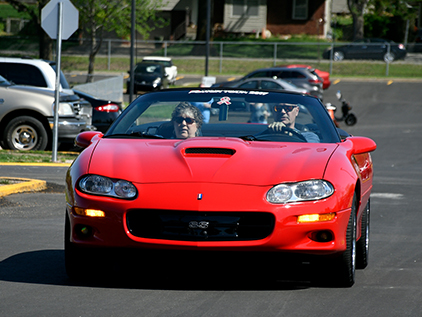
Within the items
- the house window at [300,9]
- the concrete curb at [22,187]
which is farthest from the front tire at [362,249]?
the house window at [300,9]

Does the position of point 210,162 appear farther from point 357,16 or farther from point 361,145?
point 357,16

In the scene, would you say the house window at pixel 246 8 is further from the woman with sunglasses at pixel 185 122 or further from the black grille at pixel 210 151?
the black grille at pixel 210 151

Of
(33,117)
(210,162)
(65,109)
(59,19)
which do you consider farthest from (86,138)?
(33,117)

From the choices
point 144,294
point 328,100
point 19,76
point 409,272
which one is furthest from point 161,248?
point 328,100

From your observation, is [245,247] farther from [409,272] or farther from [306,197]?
[409,272]

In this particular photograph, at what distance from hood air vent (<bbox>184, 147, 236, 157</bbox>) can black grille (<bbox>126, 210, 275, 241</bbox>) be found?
1.74 ft

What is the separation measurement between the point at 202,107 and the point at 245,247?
9.93ft

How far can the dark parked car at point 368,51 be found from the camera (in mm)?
46844

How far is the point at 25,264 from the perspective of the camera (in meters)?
6.12

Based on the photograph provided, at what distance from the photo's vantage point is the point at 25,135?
51.9 feet

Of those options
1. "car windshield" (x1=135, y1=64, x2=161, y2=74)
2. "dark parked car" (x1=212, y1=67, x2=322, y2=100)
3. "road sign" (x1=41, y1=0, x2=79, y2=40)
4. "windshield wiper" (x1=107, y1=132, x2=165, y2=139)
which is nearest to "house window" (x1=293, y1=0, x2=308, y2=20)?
"car windshield" (x1=135, y1=64, x2=161, y2=74)

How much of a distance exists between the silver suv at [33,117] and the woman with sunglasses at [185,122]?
9.50 metres

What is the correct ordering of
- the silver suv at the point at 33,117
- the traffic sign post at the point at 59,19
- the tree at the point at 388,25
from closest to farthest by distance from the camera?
the traffic sign post at the point at 59,19, the silver suv at the point at 33,117, the tree at the point at 388,25

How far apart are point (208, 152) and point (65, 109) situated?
10581mm
